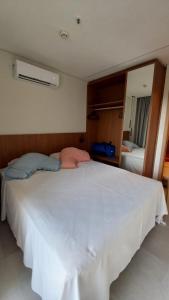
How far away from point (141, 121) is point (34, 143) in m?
1.88

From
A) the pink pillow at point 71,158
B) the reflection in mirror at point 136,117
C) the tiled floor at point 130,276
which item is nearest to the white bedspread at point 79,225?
the tiled floor at point 130,276

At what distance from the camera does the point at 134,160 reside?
251 cm

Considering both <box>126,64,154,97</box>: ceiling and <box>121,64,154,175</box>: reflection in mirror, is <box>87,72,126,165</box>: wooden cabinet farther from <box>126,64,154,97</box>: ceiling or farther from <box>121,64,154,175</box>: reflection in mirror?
<box>126,64,154,97</box>: ceiling

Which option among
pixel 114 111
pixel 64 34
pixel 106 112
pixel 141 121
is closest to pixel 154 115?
pixel 141 121

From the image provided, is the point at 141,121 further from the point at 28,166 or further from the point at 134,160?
the point at 28,166

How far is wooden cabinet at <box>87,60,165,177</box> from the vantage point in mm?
2266

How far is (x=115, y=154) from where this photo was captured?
304 centimetres

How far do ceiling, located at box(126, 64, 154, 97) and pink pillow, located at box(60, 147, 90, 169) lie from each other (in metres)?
1.35

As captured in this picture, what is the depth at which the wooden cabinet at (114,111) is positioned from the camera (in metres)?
2.27

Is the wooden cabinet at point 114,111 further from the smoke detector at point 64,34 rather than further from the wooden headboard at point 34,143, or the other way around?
the smoke detector at point 64,34

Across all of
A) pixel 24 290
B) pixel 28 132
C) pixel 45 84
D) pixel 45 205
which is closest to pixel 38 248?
pixel 45 205

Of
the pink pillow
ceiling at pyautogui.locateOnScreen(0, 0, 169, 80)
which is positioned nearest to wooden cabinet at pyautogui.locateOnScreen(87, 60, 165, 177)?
ceiling at pyautogui.locateOnScreen(0, 0, 169, 80)

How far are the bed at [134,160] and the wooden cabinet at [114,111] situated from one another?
76 mm

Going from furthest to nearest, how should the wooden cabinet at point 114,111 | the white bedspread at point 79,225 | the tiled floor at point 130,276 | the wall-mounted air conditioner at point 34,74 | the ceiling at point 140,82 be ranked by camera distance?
the wooden cabinet at point 114,111 < the ceiling at point 140,82 < the wall-mounted air conditioner at point 34,74 < the tiled floor at point 130,276 < the white bedspread at point 79,225
